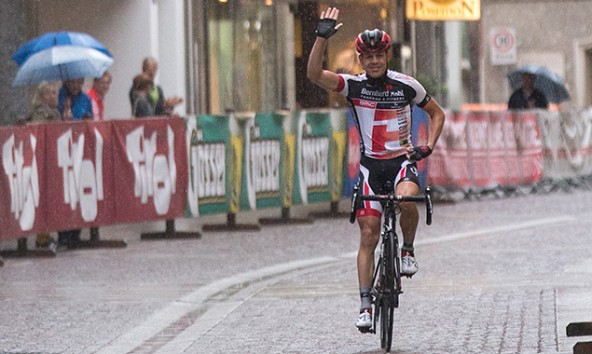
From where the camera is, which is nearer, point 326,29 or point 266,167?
point 326,29

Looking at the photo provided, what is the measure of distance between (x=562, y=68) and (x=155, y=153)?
2922cm

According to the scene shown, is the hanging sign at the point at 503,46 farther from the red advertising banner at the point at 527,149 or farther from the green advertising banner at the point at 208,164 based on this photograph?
the green advertising banner at the point at 208,164

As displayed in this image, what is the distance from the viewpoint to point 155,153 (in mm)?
19219

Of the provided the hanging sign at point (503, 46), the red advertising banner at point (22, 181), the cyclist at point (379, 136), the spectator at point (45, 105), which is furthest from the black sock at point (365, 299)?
the hanging sign at point (503, 46)

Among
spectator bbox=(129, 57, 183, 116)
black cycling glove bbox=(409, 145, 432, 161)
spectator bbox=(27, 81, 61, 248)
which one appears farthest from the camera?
spectator bbox=(129, 57, 183, 116)

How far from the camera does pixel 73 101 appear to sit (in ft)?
63.4

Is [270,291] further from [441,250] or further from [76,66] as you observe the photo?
[76,66]

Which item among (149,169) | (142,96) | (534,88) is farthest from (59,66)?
(534,88)

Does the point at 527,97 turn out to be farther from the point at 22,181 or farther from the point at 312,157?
the point at 22,181

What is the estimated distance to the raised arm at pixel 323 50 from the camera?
10172mm

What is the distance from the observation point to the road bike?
33.6ft

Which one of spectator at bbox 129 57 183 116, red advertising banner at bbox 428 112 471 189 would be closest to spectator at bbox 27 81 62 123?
spectator at bbox 129 57 183 116

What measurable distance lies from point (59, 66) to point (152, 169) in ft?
4.75

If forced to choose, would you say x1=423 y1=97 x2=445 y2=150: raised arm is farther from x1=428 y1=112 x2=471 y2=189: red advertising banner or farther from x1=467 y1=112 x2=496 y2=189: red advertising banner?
x1=467 y1=112 x2=496 y2=189: red advertising banner
